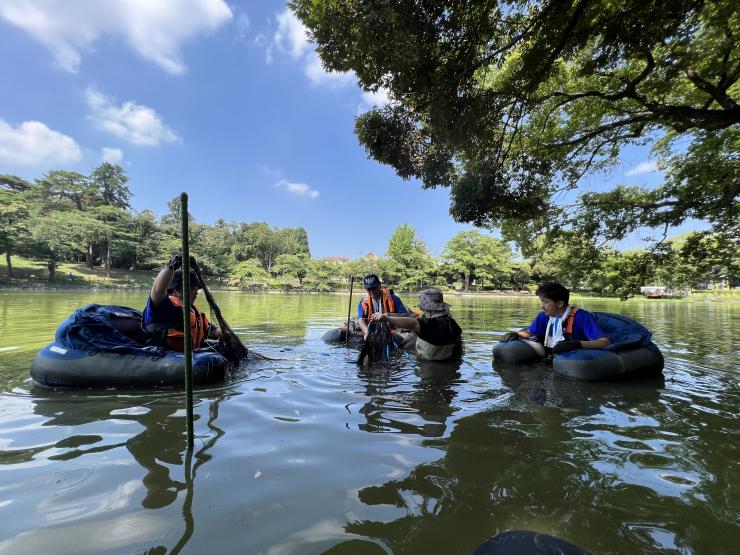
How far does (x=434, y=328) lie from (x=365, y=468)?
Result: 12.0 feet

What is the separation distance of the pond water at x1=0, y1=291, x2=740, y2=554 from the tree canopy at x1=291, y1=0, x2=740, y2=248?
12.7ft

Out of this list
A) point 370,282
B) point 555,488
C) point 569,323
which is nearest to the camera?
point 555,488

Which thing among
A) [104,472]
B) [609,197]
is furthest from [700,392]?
[104,472]

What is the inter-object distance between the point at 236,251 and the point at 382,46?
58.7 metres

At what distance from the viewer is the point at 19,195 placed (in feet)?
163

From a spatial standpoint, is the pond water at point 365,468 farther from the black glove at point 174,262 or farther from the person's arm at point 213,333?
the person's arm at point 213,333

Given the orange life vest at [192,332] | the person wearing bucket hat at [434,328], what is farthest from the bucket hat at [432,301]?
the orange life vest at [192,332]

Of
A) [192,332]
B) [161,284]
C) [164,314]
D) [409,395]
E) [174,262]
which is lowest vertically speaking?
[409,395]

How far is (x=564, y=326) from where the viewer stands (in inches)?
236

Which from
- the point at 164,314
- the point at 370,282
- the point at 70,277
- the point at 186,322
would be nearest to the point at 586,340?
the point at 370,282

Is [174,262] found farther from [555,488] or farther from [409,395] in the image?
[555,488]

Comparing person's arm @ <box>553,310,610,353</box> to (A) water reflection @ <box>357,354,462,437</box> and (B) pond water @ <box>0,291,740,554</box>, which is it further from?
(A) water reflection @ <box>357,354,462,437</box>

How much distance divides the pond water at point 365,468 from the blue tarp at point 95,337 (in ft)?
1.78

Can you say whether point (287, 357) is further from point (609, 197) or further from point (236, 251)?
point (236, 251)
